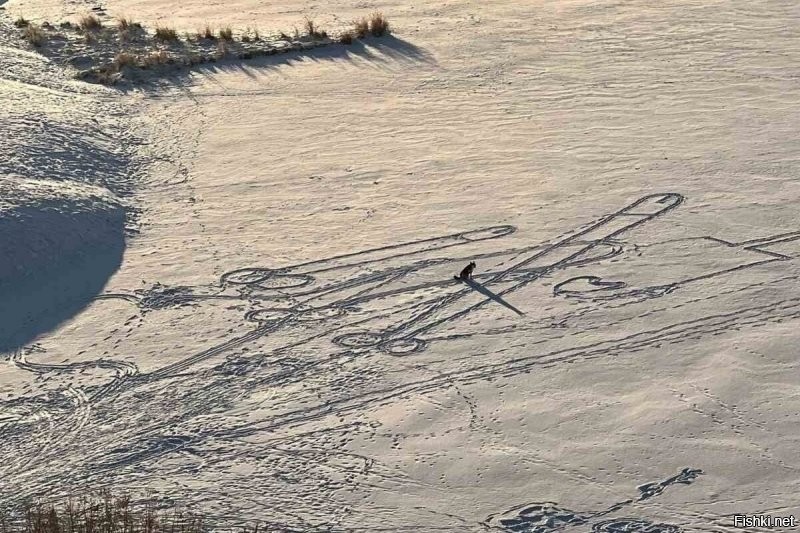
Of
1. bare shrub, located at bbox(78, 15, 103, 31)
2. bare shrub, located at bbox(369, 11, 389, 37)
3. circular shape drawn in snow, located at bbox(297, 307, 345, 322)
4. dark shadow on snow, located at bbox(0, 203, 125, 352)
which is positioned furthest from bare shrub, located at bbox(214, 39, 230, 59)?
circular shape drawn in snow, located at bbox(297, 307, 345, 322)

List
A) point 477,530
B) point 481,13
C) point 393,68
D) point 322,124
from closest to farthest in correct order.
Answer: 1. point 477,530
2. point 322,124
3. point 393,68
4. point 481,13

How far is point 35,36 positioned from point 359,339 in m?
11.2

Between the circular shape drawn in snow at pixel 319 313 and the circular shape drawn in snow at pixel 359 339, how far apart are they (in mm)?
402

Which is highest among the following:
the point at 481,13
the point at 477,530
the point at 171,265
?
the point at 481,13

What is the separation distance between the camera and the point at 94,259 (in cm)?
1070

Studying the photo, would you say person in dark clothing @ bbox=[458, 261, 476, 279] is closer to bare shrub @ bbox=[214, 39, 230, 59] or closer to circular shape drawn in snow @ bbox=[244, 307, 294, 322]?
circular shape drawn in snow @ bbox=[244, 307, 294, 322]

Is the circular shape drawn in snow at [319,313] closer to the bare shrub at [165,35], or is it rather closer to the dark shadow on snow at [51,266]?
the dark shadow on snow at [51,266]

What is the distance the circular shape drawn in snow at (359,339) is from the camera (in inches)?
354

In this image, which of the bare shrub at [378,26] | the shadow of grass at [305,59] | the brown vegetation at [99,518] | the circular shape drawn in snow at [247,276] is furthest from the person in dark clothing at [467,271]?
the bare shrub at [378,26]

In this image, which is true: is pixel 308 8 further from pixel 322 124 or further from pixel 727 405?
pixel 727 405

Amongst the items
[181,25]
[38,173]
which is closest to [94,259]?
[38,173]

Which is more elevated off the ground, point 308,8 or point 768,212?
point 308,8

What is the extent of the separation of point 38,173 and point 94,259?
178 cm

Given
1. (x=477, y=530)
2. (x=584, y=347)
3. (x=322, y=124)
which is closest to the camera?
(x=477, y=530)
